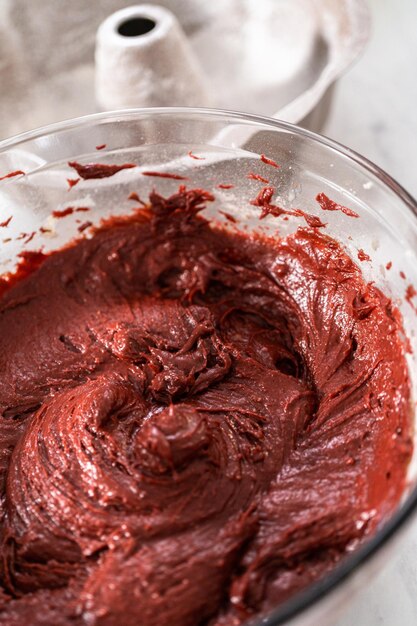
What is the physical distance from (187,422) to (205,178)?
71cm

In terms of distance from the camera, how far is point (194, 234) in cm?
187

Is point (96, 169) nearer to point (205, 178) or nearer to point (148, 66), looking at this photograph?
point (205, 178)

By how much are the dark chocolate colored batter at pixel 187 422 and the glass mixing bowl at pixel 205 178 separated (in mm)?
53

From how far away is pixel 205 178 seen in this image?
6.02ft

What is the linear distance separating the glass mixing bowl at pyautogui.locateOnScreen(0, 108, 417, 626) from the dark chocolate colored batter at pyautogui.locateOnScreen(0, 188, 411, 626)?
0.05 meters

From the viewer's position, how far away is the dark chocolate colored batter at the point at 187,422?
127 cm

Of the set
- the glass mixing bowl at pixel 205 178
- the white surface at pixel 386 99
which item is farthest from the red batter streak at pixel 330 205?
the white surface at pixel 386 99

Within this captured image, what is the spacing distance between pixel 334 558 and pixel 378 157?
1.68m

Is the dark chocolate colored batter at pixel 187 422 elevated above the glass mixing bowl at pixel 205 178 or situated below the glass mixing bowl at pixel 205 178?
below

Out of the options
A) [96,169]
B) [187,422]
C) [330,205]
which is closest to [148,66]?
[96,169]

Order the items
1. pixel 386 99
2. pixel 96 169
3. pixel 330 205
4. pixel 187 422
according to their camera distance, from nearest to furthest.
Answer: pixel 187 422 → pixel 330 205 → pixel 96 169 → pixel 386 99

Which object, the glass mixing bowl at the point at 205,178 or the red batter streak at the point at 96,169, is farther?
the red batter streak at the point at 96,169

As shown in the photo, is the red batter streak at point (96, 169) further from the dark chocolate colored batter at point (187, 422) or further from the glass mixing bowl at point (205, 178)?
Answer: the dark chocolate colored batter at point (187, 422)

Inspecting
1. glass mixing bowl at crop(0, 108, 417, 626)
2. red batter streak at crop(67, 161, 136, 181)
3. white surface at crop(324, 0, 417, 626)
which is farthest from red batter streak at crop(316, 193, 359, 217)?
white surface at crop(324, 0, 417, 626)
